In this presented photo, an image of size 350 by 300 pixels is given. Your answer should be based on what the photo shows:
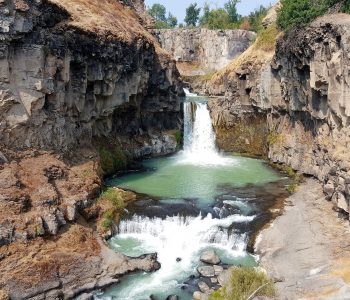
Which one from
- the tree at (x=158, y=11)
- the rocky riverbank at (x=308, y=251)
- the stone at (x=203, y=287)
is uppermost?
the tree at (x=158, y=11)

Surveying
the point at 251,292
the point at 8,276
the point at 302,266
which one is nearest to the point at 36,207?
the point at 8,276

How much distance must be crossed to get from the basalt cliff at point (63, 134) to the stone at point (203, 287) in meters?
2.68

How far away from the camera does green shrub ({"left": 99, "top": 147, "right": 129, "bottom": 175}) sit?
34.4 meters

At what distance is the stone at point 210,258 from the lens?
71.8ft

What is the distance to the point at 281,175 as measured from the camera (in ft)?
114

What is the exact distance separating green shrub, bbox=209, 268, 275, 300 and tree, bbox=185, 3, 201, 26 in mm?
95955

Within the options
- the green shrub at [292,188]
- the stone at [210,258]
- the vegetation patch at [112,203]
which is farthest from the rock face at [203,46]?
the stone at [210,258]

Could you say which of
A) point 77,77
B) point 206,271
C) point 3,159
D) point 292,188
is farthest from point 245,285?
point 77,77

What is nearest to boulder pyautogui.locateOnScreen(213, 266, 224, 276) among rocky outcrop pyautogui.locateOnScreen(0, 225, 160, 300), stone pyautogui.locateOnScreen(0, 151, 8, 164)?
rocky outcrop pyautogui.locateOnScreen(0, 225, 160, 300)

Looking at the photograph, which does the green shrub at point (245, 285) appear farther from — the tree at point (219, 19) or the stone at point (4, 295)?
the tree at point (219, 19)

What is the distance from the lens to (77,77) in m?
30.7

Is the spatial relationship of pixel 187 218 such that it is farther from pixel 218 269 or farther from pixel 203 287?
pixel 203 287

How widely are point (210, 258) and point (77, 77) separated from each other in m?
16.5

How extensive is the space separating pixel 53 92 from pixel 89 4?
14048 mm
